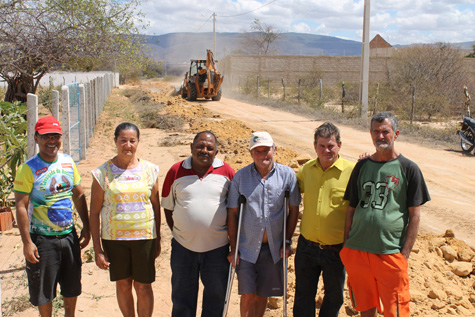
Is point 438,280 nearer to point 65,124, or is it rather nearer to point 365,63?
point 65,124

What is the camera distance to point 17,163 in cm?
625

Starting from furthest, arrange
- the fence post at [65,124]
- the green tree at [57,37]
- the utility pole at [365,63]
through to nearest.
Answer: the utility pole at [365,63]
the green tree at [57,37]
the fence post at [65,124]

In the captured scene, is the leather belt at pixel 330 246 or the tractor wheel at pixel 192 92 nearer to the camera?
Result: the leather belt at pixel 330 246

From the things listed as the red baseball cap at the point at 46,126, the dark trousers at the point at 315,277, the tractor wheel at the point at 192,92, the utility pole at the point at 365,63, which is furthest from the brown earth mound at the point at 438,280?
the tractor wheel at the point at 192,92

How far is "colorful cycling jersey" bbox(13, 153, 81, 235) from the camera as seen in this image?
335 cm

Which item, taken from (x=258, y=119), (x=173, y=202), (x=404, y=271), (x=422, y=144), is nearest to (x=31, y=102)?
(x=173, y=202)

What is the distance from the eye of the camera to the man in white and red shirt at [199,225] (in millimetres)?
3408

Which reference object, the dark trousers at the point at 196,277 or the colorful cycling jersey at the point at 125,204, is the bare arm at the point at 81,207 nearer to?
the colorful cycling jersey at the point at 125,204

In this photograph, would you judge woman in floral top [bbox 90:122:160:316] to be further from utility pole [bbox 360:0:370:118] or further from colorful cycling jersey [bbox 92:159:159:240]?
utility pole [bbox 360:0:370:118]

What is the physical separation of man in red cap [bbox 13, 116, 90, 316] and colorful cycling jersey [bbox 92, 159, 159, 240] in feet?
0.89

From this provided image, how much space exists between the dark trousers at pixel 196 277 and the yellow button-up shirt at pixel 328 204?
703mm

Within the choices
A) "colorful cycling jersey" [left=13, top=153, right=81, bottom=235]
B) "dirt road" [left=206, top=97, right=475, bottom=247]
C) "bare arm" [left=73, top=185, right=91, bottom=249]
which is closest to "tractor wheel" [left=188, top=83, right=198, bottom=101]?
"dirt road" [left=206, top=97, right=475, bottom=247]

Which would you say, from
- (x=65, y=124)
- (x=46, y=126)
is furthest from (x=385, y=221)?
(x=65, y=124)

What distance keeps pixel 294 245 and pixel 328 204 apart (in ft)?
7.72
